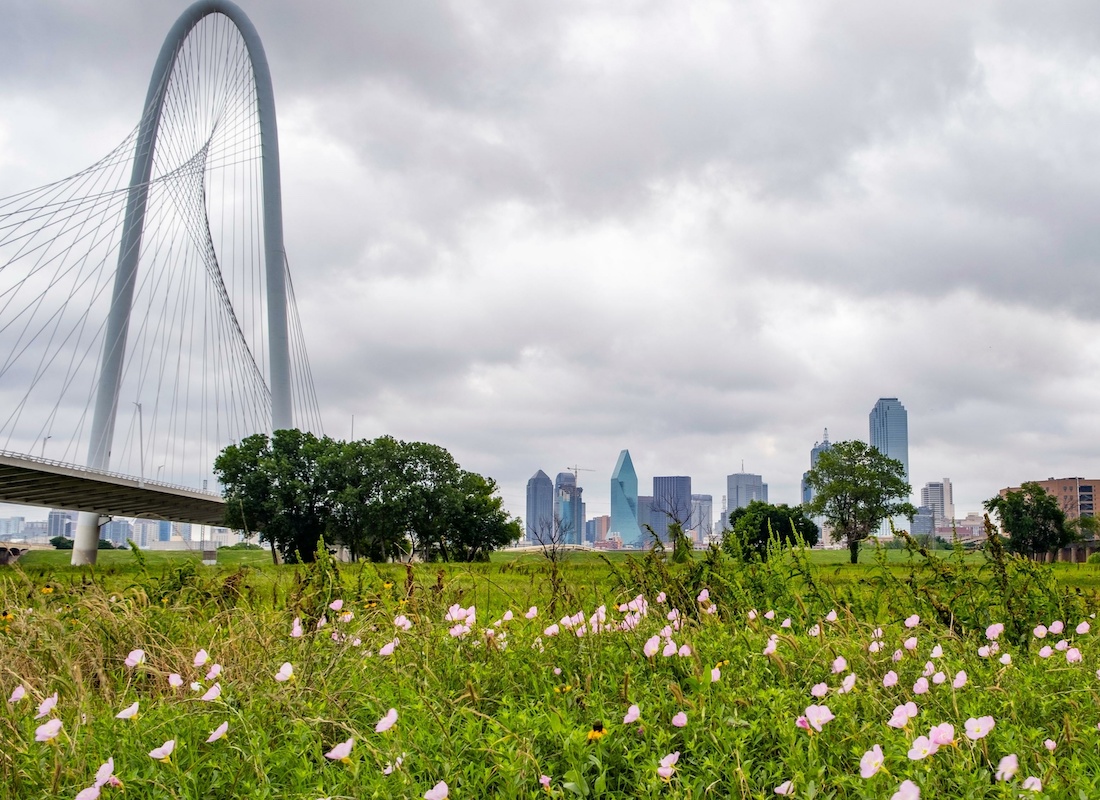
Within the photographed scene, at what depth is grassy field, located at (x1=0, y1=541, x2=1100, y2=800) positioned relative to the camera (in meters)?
2.09

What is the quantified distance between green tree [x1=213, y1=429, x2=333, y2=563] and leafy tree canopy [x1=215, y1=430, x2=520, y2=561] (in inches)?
1.5

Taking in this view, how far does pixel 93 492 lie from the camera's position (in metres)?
33.2

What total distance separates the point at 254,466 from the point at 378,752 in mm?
32844

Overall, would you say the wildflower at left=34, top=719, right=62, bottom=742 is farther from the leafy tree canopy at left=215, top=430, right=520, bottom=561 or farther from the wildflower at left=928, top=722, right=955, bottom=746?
the leafy tree canopy at left=215, top=430, right=520, bottom=561

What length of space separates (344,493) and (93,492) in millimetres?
10741

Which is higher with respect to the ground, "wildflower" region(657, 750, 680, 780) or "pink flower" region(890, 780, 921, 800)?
"pink flower" region(890, 780, 921, 800)

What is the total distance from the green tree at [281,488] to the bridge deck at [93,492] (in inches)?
143

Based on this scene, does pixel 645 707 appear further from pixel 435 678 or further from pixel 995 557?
pixel 995 557

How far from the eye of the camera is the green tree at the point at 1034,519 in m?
46.8

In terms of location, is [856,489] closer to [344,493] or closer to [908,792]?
[344,493]

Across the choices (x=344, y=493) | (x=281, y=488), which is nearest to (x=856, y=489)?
(x=344, y=493)

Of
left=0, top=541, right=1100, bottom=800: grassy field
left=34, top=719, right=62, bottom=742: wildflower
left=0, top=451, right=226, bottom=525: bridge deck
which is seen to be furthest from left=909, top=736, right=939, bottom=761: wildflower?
left=0, top=451, right=226, bottom=525: bridge deck

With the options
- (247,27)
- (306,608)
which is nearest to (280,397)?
(247,27)

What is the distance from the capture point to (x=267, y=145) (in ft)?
97.7
